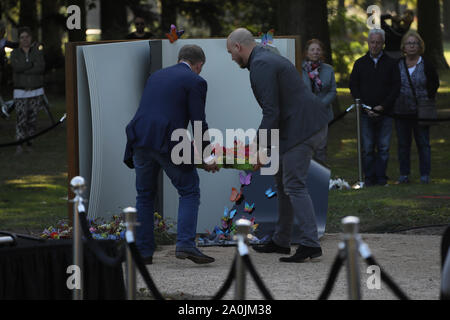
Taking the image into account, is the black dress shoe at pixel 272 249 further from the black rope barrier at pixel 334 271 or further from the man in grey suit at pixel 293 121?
the black rope barrier at pixel 334 271

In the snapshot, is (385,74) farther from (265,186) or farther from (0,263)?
(0,263)

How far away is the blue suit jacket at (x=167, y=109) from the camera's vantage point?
7.59 m

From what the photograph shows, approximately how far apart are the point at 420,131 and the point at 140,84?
4521 mm

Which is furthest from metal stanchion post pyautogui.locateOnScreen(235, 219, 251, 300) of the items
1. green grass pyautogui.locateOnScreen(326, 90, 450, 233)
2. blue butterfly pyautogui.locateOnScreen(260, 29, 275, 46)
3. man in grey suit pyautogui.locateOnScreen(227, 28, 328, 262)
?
green grass pyautogui.locateOnScreen(326, 90, 450, 233)

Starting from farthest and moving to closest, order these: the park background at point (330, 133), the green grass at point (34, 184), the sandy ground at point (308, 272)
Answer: the green grass at point (34, 184) → the park background at point (330, 133) → the sandy ground at point (308, 272)

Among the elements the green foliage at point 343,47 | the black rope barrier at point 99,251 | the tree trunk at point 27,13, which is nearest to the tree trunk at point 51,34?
the tree trunk at point 27,13

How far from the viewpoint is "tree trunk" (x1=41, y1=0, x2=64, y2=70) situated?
26641 millimetres

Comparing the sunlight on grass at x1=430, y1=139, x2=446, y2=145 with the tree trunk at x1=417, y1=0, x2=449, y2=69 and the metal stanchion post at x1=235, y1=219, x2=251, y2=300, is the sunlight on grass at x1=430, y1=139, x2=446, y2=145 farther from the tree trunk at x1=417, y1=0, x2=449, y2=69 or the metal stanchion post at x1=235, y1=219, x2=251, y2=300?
the metal stanchion post at x1=235, y1=219, x2=251, y2=300

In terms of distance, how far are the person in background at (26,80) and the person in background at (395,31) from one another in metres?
5.37

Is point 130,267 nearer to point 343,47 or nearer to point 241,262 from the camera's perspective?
point 241,262

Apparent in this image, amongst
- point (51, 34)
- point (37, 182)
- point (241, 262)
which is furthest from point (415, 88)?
point (51, 34)

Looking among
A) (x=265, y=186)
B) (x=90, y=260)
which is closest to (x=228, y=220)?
(x=265, y=186)

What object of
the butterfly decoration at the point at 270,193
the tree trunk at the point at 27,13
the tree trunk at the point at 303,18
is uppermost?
the tree trunk at the point at 27,13

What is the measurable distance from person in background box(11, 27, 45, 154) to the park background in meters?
0.67
